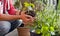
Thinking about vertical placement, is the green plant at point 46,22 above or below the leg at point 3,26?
above

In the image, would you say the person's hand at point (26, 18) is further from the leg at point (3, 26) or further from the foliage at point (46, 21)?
the leg at point (3, 26)

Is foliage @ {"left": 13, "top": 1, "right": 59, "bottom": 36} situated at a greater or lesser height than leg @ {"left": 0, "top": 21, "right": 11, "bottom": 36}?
greater

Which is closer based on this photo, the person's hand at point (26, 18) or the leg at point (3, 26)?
the person's hand at point (26, 18)

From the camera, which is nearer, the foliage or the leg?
the foliage

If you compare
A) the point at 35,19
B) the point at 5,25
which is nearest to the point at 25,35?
the point at 5,25

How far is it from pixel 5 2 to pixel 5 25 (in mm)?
268

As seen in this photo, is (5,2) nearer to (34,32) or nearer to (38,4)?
(38,4)

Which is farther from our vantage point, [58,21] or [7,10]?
[7,10]

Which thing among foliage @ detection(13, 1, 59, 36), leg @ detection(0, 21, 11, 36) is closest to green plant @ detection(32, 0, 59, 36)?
foliage @ detection(13, 1, 59, 36)

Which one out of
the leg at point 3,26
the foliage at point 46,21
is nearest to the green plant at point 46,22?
the foliage at point 46,21

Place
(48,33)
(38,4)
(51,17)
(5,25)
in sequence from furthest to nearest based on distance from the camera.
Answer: (5,25) → (38,4) → (51,17) → (48,33)

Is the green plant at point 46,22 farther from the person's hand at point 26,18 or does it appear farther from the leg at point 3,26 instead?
the leg at point 3,26

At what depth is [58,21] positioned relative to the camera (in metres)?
1.62

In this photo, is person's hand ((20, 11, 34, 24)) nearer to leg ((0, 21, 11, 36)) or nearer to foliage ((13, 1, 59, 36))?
foliage ((13, 1, 59, 36))
